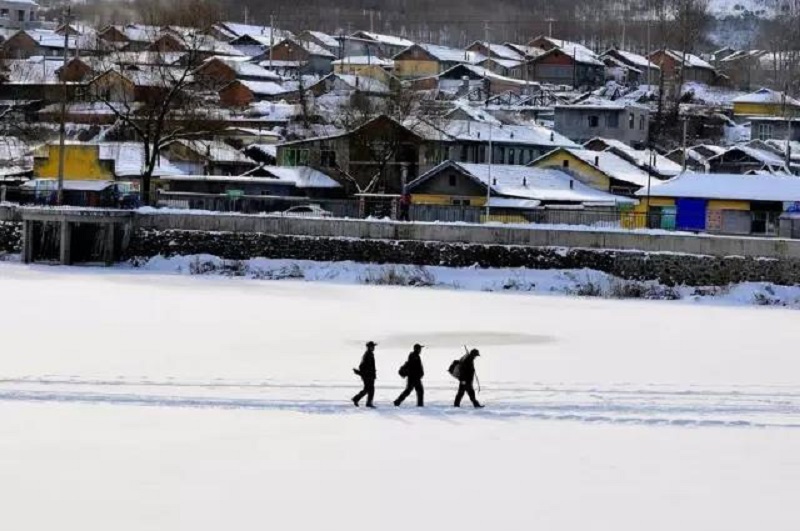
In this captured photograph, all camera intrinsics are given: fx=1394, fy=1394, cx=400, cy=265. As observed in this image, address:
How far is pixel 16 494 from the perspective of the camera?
500 inches

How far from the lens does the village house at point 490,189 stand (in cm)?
5006

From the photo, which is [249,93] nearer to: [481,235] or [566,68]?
[566,68]

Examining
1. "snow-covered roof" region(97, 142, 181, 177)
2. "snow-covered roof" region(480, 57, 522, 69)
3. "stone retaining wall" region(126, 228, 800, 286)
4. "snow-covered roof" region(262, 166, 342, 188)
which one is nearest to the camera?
"stone retaining wall" region(126, 228, 800, 286)

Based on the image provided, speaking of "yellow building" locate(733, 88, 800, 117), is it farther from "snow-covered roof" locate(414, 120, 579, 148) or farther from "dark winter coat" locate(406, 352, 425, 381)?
"dark winter coat" locate(406, 352, 425, 381)

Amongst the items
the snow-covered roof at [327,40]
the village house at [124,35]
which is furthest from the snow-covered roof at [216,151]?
the snow-covered roof at [327,40]

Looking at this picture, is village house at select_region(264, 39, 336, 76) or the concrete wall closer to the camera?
the concrete wall

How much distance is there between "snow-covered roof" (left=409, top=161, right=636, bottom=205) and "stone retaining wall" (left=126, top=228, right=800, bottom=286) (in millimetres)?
10863

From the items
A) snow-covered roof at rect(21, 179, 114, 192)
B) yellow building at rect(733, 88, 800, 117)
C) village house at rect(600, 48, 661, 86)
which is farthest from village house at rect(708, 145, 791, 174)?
village house at rect(600, 48, 661, 86)

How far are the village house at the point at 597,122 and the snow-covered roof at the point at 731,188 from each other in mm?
21949

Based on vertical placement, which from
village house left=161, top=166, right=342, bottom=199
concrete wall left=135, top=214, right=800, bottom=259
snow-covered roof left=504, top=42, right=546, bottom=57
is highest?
snow-covered roof left=504, top=42, right=546, bottom=57

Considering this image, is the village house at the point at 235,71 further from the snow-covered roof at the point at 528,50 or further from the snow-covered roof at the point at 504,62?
the snow-covered roof at the point at 528,50

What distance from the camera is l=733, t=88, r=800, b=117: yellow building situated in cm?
8000

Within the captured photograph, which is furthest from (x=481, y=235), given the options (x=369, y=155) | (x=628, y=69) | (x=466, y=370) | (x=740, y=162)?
(x=628, y=69)

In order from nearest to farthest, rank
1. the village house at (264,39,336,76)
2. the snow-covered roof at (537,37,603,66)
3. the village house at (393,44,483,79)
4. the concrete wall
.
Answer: the concrete wall < the village house at (393,44,483,79) < the snow-covered roof at (537,37,603,66) < the village house at (264,39,336,76)
